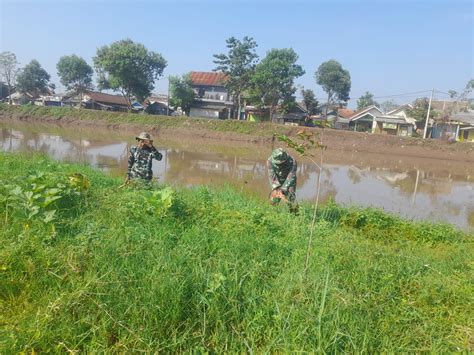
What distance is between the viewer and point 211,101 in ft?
149

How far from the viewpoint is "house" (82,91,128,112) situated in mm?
49719

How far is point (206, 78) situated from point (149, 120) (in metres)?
16.0

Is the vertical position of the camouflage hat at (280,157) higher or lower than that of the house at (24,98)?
lower

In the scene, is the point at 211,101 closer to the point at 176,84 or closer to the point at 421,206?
the point at 176,84

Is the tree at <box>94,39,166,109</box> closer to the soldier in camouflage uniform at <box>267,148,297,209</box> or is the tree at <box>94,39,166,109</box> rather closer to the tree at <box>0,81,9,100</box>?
the tree at <box>0,81,9,100</box>

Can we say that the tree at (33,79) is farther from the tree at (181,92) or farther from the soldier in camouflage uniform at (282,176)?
the soldier in camouflage uniform at (282,176)

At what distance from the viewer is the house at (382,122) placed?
38266 mm

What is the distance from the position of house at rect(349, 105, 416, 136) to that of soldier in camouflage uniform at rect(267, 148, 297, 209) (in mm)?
36905

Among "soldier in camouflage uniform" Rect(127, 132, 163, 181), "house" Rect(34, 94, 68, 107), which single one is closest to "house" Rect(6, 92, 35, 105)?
"house" Rect(34, 94, 68, 107)

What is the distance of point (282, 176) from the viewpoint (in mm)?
5508

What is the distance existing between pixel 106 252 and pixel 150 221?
2.66 ft

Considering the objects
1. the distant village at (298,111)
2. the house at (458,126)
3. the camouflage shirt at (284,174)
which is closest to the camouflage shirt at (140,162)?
the camouflage shirt at (284,174)

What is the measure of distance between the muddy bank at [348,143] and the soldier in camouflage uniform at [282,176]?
1889 centimetres

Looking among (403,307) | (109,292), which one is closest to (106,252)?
(109,292)
